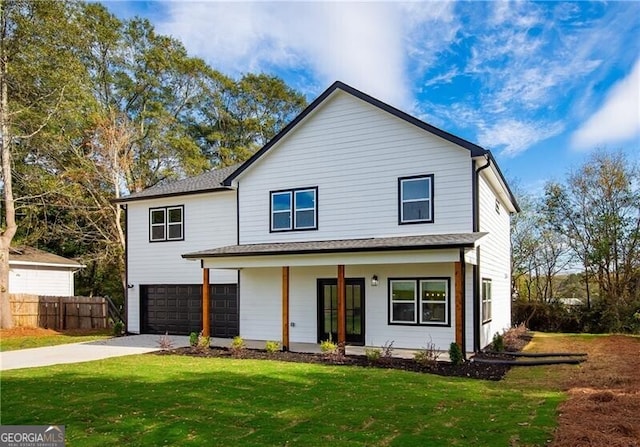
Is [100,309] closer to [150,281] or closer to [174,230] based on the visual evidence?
[150,281]

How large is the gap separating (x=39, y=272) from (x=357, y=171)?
19.7 meters

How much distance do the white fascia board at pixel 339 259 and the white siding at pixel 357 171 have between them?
165 cm

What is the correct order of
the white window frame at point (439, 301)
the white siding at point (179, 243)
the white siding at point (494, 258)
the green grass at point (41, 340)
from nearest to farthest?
the white window frame at point (439, 301) < the white siding at point (494, 258) < the green grass at point (41, 340) < the white siding at point (179, 243)

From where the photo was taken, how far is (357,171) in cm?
1464

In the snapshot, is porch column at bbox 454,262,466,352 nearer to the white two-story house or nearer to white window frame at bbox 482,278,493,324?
the white two-story house

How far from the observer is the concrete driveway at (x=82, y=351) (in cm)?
1241

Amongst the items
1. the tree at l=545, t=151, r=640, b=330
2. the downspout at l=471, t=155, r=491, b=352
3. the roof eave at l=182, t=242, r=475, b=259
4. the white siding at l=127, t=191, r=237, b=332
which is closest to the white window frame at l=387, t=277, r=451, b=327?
the downspout at l=471, t=155, r=491, b=352

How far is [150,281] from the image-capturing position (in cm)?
1850

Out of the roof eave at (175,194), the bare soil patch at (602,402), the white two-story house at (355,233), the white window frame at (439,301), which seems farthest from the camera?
the roof eave at (175,194)

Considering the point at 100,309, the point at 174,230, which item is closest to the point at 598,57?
the point at 174,230

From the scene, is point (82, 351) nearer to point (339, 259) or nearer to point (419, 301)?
point (339, 259)

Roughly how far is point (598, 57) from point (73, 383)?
16.5 metres

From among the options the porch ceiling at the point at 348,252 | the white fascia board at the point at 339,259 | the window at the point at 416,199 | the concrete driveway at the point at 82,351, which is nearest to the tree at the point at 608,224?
the porch ceiling at the point at 348,252

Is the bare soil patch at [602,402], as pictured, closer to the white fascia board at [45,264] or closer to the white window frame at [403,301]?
the white window frame at [403,301]
